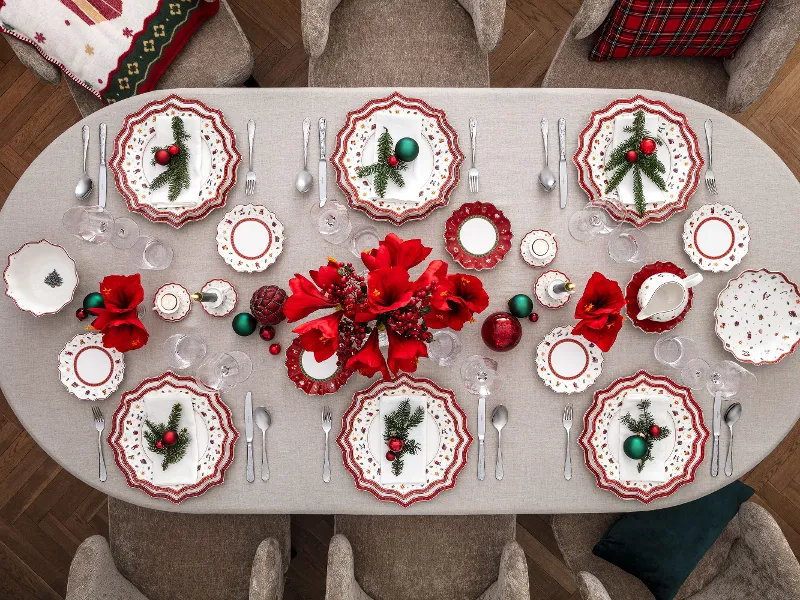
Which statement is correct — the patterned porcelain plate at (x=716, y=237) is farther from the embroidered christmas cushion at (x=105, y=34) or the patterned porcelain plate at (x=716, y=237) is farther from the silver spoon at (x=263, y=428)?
the embroidered christmas cushion at (x=105, y=34)

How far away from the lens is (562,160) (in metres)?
1.46

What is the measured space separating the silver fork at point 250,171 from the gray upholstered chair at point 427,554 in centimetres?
98

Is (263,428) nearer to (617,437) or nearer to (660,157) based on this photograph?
(617,437)

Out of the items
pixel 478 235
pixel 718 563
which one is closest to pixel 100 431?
pixel 478 235

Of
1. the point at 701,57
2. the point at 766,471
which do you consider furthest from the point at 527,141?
the point at 766,471

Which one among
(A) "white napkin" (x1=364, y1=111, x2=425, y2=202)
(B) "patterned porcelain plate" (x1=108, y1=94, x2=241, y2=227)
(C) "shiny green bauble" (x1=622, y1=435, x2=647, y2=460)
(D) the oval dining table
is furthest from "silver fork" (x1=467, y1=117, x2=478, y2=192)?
(C) "shiny green bauble" (x1=622, y1=435, x2=647, y2=460)

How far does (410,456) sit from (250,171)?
2.78ft

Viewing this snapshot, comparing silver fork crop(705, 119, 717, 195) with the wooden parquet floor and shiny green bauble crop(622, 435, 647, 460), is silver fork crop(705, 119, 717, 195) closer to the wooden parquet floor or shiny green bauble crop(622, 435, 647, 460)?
shiny green bauble crop(622, 435, 647, 460)

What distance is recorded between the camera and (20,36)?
1622 millimetres

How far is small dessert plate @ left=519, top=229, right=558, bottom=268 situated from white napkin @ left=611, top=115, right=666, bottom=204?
0.70 feet

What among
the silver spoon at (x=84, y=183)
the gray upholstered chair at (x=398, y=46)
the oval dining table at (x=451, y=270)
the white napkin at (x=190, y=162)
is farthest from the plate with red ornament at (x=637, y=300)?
the silver spoon at (x=84, y=183)

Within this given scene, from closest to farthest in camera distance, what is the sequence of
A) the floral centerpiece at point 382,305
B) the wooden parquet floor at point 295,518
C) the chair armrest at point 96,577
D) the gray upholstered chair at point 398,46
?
the floral centerpiece at point 382,305, the chair armrest at point 96,577, the gray upholstered chair at point 398,46, the wooden parquet floor at point 295,518

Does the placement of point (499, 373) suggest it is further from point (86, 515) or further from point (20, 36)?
point (86, 515)

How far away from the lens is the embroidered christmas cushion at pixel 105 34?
1.61 meters
